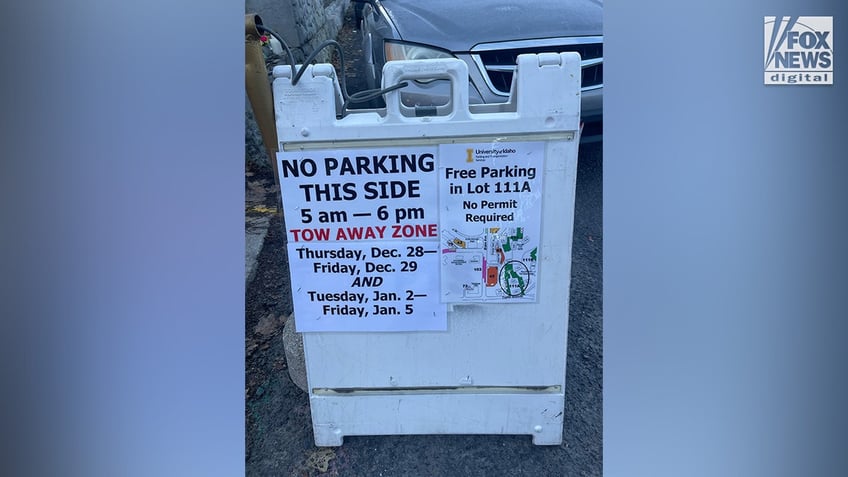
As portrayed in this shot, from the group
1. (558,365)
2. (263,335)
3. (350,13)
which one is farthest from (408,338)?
(350,13)

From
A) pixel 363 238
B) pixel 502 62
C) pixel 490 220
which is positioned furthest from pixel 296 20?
pixel 490 220

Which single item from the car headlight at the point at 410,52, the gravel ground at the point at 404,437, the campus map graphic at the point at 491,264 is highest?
the car headlight at the point at 410,52

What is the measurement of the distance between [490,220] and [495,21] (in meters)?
2.37

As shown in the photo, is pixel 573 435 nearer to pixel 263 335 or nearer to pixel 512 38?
pixel 263 335

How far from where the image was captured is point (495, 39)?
3.39 metres

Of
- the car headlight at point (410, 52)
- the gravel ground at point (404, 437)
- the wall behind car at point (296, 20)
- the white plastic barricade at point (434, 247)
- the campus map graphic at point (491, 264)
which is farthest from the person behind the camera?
the wall behind car at point (296, 20)

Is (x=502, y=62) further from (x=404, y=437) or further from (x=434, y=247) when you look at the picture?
(x=404, y=437)

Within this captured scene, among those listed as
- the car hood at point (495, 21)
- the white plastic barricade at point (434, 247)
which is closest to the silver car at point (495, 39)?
the car hood at point (495, 21)

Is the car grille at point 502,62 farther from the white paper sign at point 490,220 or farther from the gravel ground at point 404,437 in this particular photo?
the white paper sign at point 490,220

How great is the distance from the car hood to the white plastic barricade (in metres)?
1.97

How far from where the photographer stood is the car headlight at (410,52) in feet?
11.4

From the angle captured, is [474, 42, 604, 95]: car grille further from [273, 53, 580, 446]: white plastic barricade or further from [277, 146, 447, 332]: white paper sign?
[277, 146, 447, 332]: white paper sign

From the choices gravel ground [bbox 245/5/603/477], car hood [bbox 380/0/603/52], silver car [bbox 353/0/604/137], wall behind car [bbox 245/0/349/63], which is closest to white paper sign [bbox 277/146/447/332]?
gravel ground [bbox 245/5/603/477]

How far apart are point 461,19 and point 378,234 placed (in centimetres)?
248
